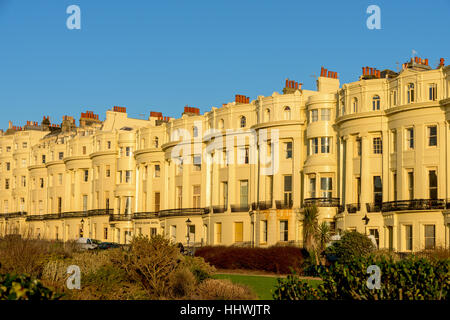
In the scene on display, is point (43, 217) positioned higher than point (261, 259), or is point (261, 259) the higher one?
point (43, 217)

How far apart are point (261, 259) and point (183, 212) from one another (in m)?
24.4

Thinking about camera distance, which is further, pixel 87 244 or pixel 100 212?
pixel 100 212

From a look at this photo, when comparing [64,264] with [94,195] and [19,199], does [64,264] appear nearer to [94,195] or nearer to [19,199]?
[94,195]

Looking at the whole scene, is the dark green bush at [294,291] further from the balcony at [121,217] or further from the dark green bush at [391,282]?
the balcony at [121,217]

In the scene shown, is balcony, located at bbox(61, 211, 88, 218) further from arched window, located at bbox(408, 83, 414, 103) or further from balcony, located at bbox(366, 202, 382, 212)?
arched window, located at bbox(408, 83, 414, 103)

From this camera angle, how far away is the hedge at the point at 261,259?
41.8 meters

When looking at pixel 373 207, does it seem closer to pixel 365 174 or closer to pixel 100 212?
pixel 365 174

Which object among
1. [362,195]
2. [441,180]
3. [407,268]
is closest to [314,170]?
[362,195]

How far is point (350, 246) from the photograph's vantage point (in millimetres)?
40969

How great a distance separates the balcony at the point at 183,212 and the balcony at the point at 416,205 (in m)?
19.6

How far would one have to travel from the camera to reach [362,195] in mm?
Answer: 51781
